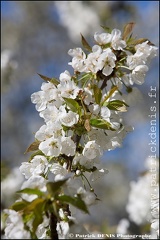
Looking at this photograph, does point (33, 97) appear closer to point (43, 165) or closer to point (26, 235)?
point (43, 165)

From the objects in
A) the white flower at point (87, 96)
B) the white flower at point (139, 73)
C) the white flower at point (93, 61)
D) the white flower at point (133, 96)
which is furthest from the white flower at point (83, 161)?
the white flower at point (133, 96)

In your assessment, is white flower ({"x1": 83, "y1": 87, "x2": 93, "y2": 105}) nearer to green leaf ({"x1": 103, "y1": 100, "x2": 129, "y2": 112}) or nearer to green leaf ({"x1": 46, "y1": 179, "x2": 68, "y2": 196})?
green leaf ({"x1": 103, "y1": 100, "x2": 129, "y2": 112})

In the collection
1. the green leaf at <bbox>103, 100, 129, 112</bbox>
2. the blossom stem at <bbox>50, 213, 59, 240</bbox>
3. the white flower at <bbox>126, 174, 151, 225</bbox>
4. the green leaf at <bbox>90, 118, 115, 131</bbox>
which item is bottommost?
the blossom stem at <bbox>50, 213, 59, 240</bbox>

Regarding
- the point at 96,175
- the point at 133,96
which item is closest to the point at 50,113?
the point at 96,175

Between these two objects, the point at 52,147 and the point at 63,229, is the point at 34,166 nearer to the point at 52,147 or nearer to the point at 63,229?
the point at 52,147

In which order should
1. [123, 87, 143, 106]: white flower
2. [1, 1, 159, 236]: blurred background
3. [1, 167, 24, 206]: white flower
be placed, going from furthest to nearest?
1. [1, 1, 159, 236]: blurred background
2. [1, 167, 24, 206]: white flower
3. [123, 87, 143, 106]: white flower

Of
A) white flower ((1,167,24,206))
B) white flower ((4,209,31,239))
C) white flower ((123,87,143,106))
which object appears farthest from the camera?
white flower ((1,167,24,206))

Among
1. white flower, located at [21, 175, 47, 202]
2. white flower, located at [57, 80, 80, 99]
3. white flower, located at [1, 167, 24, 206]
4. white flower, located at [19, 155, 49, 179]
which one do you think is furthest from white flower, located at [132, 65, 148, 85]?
white flower, located at [1, 167, 24, 206]

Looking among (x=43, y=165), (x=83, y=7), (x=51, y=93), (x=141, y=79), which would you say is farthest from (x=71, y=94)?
(x=83, y=7)

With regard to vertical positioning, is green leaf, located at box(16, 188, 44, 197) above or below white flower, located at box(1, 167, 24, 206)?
below
